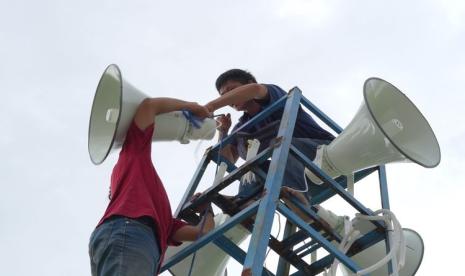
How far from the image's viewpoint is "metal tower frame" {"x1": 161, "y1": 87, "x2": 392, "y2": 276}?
293 cm

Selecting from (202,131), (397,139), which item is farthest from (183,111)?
(397,139)

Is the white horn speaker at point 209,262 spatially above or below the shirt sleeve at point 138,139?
below

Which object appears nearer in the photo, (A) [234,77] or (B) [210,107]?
(B) [210,107]

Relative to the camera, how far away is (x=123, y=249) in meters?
2.69

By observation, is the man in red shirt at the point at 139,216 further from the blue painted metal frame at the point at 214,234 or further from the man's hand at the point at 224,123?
the man's hand at the point at 224,123

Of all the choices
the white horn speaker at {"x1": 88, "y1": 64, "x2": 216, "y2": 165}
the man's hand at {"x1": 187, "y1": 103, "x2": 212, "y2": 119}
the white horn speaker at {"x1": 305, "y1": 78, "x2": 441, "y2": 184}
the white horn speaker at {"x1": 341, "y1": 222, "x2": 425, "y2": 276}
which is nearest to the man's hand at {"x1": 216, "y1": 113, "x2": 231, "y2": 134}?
A: the white horn speaker at {"x1": 88, "y1": 64, "x2": 216, "y2": 165}

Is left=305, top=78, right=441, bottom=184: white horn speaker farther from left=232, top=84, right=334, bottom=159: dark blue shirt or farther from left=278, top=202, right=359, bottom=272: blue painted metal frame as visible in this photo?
left=278, top=202, right=359, bottom=272: blue painted metal frame

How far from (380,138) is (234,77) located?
1.20 metres

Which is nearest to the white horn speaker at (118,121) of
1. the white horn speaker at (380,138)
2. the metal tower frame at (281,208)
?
the metal tower frame at (281,208)

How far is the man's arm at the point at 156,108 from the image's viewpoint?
317 cm

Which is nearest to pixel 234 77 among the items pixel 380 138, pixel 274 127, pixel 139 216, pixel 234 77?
pixel 234 77

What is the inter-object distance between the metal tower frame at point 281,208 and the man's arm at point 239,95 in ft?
0.40

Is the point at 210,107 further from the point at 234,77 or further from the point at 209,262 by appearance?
the point at 209,262

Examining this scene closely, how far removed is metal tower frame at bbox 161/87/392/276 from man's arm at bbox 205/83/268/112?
12cm
